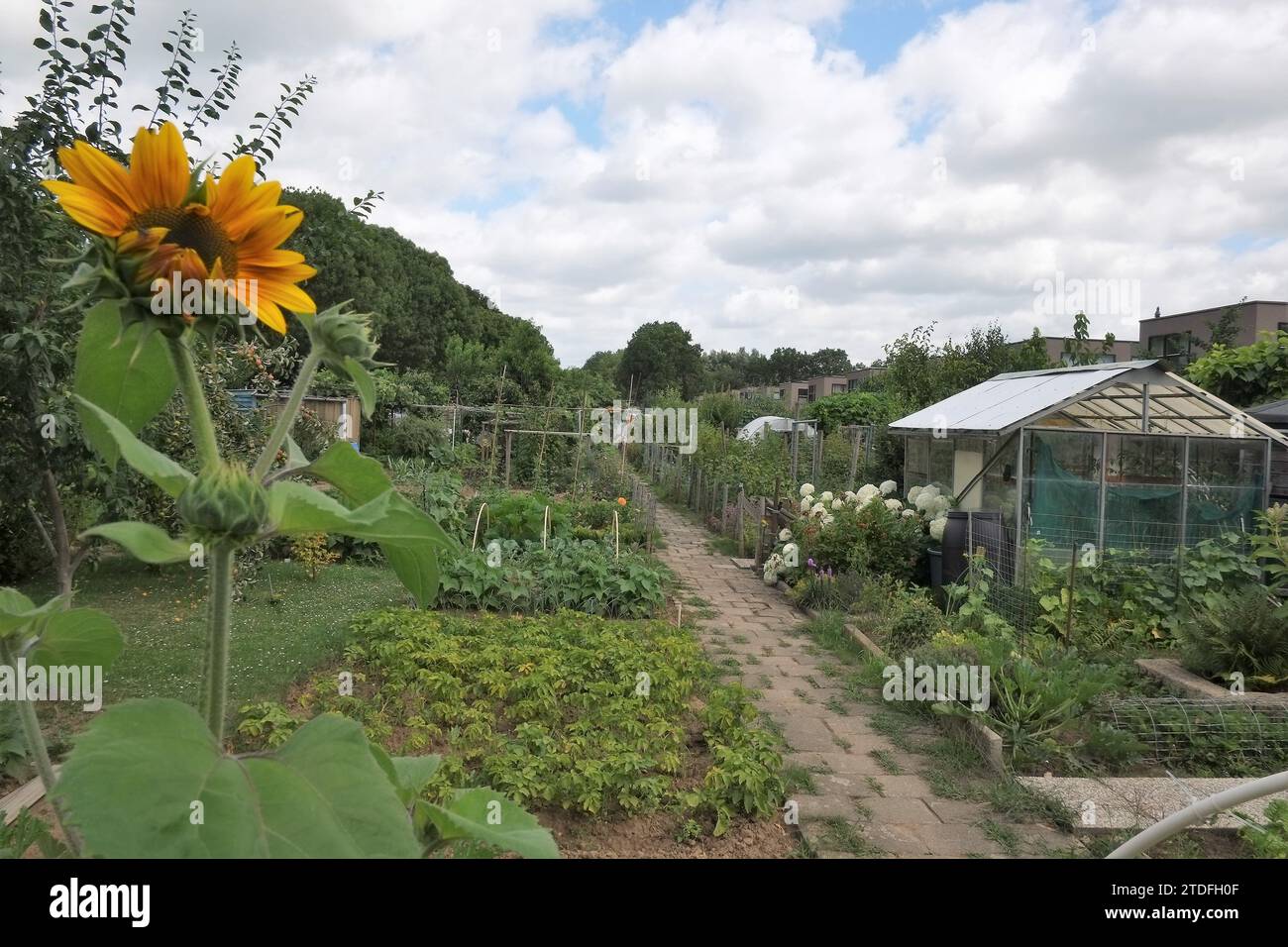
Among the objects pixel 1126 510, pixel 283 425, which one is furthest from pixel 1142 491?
pixel 283 425

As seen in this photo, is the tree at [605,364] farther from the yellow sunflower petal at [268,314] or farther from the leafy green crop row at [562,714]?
the yellow sunflower petal at [268,314]

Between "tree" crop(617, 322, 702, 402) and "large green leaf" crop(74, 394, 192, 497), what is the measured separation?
183 ft

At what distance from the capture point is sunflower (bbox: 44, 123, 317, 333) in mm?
629

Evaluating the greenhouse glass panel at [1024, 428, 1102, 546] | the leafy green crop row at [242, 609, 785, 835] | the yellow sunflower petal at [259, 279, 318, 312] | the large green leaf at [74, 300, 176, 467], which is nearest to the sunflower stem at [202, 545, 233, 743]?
the large green leaf at [74, 300, 176, 467]

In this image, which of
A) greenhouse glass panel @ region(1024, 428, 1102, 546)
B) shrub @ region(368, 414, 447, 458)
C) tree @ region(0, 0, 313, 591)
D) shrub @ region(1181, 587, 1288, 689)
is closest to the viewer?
tree @ region(0, 0, 313, 591)

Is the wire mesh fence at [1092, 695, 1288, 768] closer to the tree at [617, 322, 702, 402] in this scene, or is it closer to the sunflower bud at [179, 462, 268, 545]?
the sunflower bud at [179, 462, 268, 545]

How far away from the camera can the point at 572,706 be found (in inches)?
241

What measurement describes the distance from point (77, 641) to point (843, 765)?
5.72 m

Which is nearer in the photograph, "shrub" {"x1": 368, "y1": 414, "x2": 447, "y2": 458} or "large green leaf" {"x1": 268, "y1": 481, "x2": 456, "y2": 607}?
"large green leaf" {"x1": 268, "y1": 481, "x2": 456, "y2": 607}

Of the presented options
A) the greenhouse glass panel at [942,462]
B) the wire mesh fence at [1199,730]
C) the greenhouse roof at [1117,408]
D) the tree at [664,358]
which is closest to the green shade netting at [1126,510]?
the greenhouse roof at [1117,408]

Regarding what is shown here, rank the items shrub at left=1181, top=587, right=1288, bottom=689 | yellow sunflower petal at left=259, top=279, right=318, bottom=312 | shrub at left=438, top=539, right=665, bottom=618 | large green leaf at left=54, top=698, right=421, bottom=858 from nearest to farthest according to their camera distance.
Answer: large green leaf at left=54, top=698, right=421, bottom=858 < yellow sunflower petal at left=259, top=279, right=318, bottom=312 < shrub at left=1181, top=587, right=1288, bottom=689 < shrub at left=438, top=539, right=665, bottom=618

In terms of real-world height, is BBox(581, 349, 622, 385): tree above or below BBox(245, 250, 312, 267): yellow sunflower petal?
above
